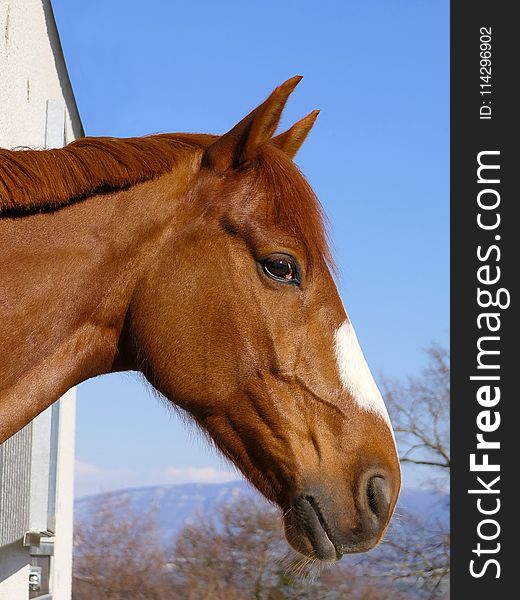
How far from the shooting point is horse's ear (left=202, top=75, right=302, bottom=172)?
2.08 meters

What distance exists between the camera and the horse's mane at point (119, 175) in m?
1.96

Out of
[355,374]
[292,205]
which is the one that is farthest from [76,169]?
[355,374]

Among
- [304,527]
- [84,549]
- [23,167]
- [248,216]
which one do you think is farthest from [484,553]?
[84,549]

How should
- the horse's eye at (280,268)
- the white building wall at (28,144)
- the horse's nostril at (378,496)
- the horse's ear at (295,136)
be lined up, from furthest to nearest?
the white building wall at (28,144)
the horse's ear at (295,136)
the horse's eye at (280,268)
the horse's nostril at (378,496)

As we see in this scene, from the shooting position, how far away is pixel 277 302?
79.9 inches

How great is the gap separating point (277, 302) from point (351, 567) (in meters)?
7.73

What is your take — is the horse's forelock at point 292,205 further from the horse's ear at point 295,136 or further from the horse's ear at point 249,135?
the horse's ear at point 295,136

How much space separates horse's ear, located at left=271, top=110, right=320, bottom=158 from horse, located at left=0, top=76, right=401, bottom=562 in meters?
0.26

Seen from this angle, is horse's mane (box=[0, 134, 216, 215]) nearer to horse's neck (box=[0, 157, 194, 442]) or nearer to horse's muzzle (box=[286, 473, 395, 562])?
horse's neck (box=[0, 157, 194, 442])

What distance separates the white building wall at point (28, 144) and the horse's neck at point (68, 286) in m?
2.22

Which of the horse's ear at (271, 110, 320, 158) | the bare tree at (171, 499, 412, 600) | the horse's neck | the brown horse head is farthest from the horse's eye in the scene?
the bare tree at (171, 499, 412, 600)

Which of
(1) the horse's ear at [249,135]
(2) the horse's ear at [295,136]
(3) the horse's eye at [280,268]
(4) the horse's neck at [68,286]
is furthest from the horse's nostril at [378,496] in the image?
(2) the horse's ear at [295,136]

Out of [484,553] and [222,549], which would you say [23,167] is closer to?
[484,553]

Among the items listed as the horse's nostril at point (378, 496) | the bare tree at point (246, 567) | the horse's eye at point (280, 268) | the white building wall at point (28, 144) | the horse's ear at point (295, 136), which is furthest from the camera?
the bare tree at point (246, 567)
